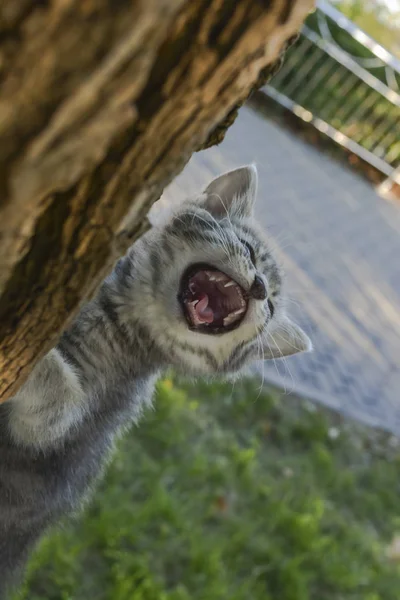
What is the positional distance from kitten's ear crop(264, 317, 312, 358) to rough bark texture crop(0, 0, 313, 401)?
154 centimetres

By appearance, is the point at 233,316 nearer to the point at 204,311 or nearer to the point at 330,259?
the point at 204,311

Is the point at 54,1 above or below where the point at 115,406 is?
above

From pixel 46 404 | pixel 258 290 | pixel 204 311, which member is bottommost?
pixel 46 404

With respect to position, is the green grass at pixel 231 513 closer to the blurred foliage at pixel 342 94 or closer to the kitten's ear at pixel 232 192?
the kitten's ear at pixel 232 192

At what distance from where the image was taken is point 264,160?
7.99 metres

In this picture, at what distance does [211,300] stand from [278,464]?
8.26 feet

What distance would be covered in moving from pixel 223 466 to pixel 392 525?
1.66 metres

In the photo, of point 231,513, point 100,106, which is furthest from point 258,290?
point 231,513

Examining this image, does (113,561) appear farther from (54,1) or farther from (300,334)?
(54,1)

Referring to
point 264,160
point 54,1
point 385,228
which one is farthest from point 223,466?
point 385,228

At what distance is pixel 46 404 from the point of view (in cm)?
182

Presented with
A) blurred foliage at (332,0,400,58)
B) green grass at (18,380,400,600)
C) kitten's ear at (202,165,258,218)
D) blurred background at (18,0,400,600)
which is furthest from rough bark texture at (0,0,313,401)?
blurred foliage at (332,0,400,58)

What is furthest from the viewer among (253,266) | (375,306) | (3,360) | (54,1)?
(375,306)

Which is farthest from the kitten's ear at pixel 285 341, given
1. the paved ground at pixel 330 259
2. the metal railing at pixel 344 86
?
the metal railing at pixel 344 86
